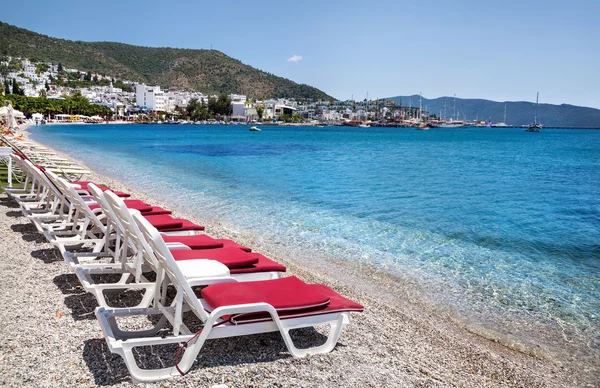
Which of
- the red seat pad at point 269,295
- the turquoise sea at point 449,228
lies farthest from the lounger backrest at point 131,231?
the turquoise sea at point 449,228

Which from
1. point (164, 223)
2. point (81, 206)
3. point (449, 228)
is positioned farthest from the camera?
point (449, 228)

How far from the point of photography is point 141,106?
167 metres

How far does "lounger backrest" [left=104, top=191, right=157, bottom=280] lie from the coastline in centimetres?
71

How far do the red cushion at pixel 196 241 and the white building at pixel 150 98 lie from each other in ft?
546

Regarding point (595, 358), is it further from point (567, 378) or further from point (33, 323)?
point (33, 323)

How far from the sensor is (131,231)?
4.65 meters

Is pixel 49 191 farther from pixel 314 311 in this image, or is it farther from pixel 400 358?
pixel 400 358

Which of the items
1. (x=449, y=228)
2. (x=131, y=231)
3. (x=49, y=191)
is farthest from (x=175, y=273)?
(x=449, y=228)

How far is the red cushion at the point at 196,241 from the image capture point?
219 inches

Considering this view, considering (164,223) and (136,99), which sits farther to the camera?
(136,99)

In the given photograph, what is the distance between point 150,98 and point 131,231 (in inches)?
6749

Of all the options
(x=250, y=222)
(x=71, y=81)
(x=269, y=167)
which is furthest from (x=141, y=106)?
(x=250, y=222)

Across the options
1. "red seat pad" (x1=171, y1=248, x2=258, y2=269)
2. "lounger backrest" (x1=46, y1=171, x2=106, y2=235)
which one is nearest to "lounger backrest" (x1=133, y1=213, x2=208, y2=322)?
"red seat pad" (x1=171, y1=248, x2=258, y2=269)

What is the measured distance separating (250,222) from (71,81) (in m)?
198
